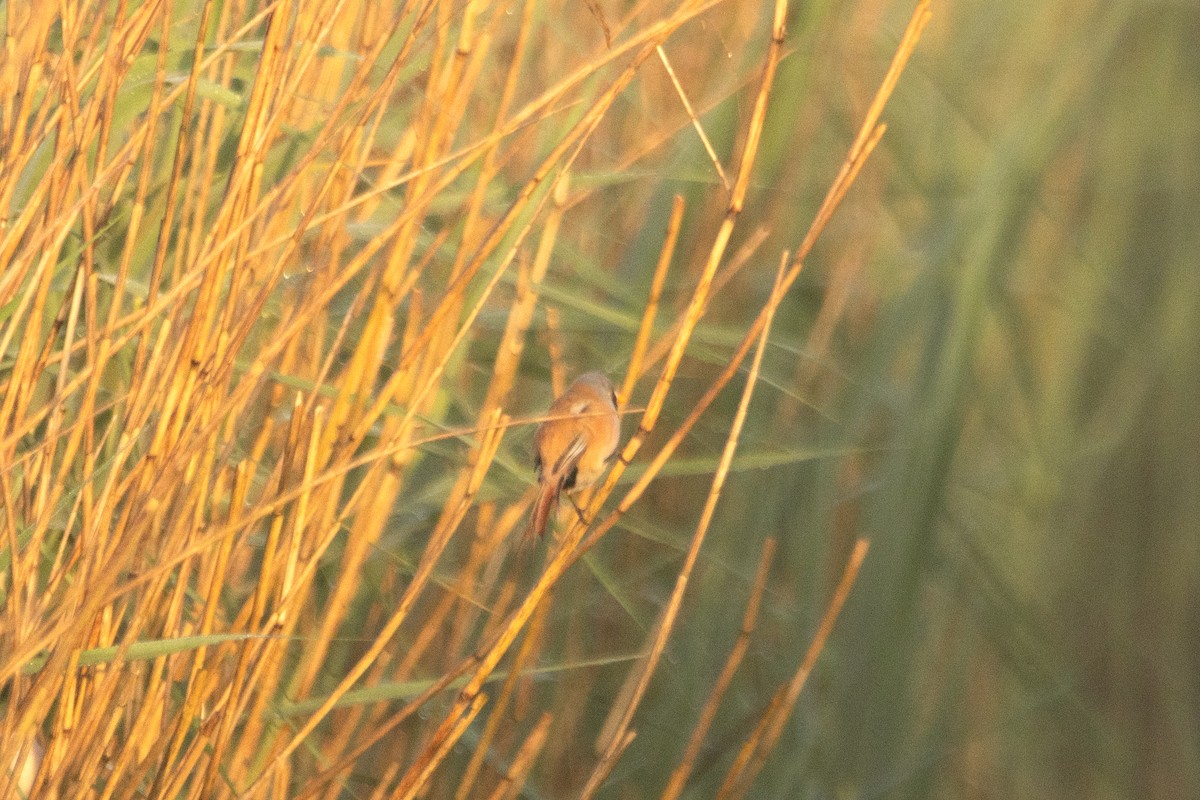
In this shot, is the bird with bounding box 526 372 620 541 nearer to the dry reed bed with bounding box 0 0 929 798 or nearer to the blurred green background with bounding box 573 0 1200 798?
the dry reed bed with bounding box 0 0 929 798

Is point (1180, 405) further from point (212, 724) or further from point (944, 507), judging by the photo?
point (212, 724)

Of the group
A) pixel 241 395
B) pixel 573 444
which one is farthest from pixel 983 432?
pixel 241 395

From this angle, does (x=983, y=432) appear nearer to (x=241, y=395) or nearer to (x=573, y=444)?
(x=573, y=444)

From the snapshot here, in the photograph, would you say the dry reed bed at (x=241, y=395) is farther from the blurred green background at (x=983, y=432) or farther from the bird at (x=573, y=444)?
the blurred green background at (x=983, y=432)

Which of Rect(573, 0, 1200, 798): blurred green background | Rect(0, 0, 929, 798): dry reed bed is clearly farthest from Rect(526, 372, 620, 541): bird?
Rect(573, 0, 1200, 798): blurred green background

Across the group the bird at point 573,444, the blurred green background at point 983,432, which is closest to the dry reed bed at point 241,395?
the bird at point 573,444
